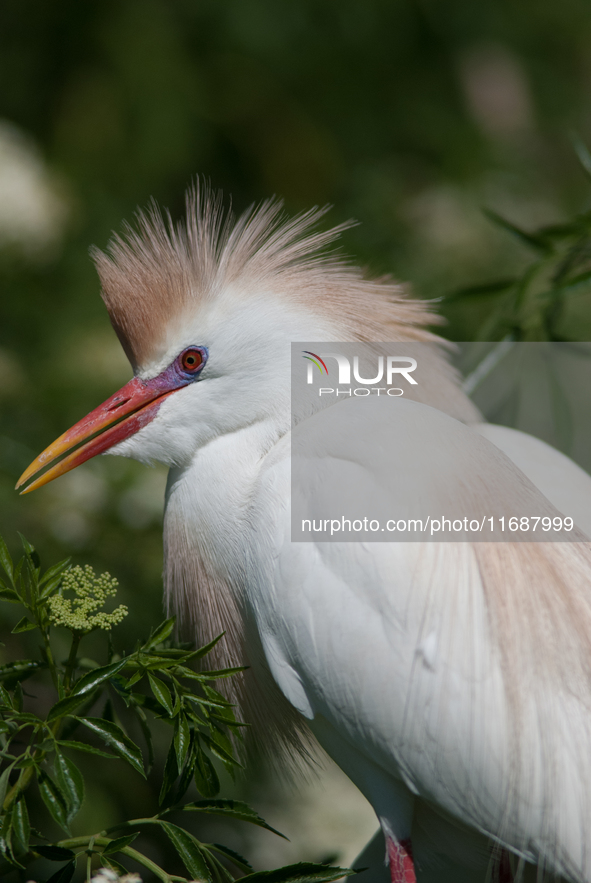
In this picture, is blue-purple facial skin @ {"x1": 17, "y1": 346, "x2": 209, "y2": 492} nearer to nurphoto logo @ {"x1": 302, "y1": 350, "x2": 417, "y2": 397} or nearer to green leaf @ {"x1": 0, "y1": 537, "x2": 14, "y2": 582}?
nurphoto logo @ {"x1": 302, "y1": 350, "x2": 417, "y2": 397}

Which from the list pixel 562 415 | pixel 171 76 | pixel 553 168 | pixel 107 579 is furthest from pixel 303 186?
pixel 107 579

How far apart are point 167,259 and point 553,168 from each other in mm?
3641

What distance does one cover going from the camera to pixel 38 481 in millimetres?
1069

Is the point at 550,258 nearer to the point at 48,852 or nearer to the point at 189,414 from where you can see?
the point at 189,414

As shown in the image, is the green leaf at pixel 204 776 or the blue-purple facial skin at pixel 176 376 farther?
the blue-purple facial skin at pixel 176 376

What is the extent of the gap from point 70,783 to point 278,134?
3352mm

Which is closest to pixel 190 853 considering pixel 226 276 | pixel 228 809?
pixel 228 809

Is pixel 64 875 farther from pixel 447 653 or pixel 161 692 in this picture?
pixel 447 653

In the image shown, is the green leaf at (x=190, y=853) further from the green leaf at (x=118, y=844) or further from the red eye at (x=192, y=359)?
the red eye at (x=192, y=359)

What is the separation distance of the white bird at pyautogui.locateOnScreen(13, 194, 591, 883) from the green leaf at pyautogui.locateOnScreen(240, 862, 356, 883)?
154 millimetres

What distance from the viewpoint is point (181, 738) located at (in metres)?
0.78

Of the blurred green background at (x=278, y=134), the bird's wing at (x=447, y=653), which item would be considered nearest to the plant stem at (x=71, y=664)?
the bird's wing at (x=447, y=653)

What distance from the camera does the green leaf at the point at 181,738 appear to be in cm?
77

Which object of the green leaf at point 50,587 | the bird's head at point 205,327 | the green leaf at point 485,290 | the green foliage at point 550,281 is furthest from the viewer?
the green leaf at point 485,290
